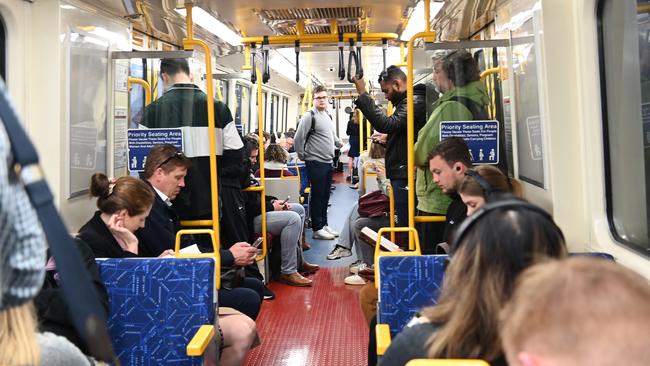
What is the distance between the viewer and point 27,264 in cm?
80

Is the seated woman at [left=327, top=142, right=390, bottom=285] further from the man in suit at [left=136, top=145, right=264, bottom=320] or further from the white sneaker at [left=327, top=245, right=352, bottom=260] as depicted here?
the man in suit at [left=136, top=145, right=264, bottom=320]

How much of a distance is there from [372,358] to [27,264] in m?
1.89

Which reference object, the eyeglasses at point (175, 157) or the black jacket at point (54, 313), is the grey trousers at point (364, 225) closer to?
the eyeglasses at point (175, 157)

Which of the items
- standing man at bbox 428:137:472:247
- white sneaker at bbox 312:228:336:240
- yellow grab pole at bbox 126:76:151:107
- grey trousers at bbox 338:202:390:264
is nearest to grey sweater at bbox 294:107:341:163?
white sneaker at bbox 312:228:336:240

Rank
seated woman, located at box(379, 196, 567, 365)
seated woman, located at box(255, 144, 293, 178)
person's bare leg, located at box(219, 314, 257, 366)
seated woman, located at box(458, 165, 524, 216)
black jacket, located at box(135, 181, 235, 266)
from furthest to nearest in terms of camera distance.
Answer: seated woman, located at box(255, 144, 293, 178)
black jacket, located at box(135, 181, 235, 266)
person's bare leg, located at box(219, 314, 257, 366)
seated woman, located at box(458, 165, 524, 216)
seated woman, located at box(379, 196, 567, 365)

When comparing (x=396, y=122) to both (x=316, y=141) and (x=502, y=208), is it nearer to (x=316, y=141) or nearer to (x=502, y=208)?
(x=502, y=208)

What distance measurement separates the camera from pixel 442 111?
3404 mm

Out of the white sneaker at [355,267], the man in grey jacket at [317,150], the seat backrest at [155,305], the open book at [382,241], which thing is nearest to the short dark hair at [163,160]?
the seat backrest at [155,305]

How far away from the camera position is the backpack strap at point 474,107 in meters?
3.45

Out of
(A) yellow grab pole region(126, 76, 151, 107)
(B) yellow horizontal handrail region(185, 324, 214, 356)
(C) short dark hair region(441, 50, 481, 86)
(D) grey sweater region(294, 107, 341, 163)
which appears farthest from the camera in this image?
(D) grey sweater region(294, 107, 341, 163)

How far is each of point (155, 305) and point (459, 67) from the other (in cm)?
230

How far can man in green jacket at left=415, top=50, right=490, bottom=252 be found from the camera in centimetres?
340

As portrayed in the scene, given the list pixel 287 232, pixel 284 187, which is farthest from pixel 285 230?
pixel 284 187

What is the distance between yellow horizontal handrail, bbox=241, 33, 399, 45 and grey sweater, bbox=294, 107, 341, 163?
2731 millimetres
